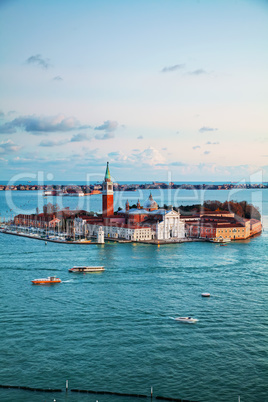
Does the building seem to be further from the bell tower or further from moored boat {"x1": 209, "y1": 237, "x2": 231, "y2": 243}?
the bell tower

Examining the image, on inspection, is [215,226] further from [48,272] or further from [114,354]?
[114,354]

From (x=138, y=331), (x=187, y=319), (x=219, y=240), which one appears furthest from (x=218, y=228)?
(x=138, y=331)

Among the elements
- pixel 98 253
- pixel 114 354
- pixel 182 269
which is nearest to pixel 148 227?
pixel 98 253

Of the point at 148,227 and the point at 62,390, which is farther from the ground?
the point at 148,227

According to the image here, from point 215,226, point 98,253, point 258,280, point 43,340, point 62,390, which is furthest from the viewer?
point 215,226

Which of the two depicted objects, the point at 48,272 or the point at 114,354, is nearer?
the point at 114,354

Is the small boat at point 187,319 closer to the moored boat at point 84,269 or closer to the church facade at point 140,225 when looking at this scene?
the moored boat at point 84,269

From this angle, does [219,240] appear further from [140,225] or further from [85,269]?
[85,269]
